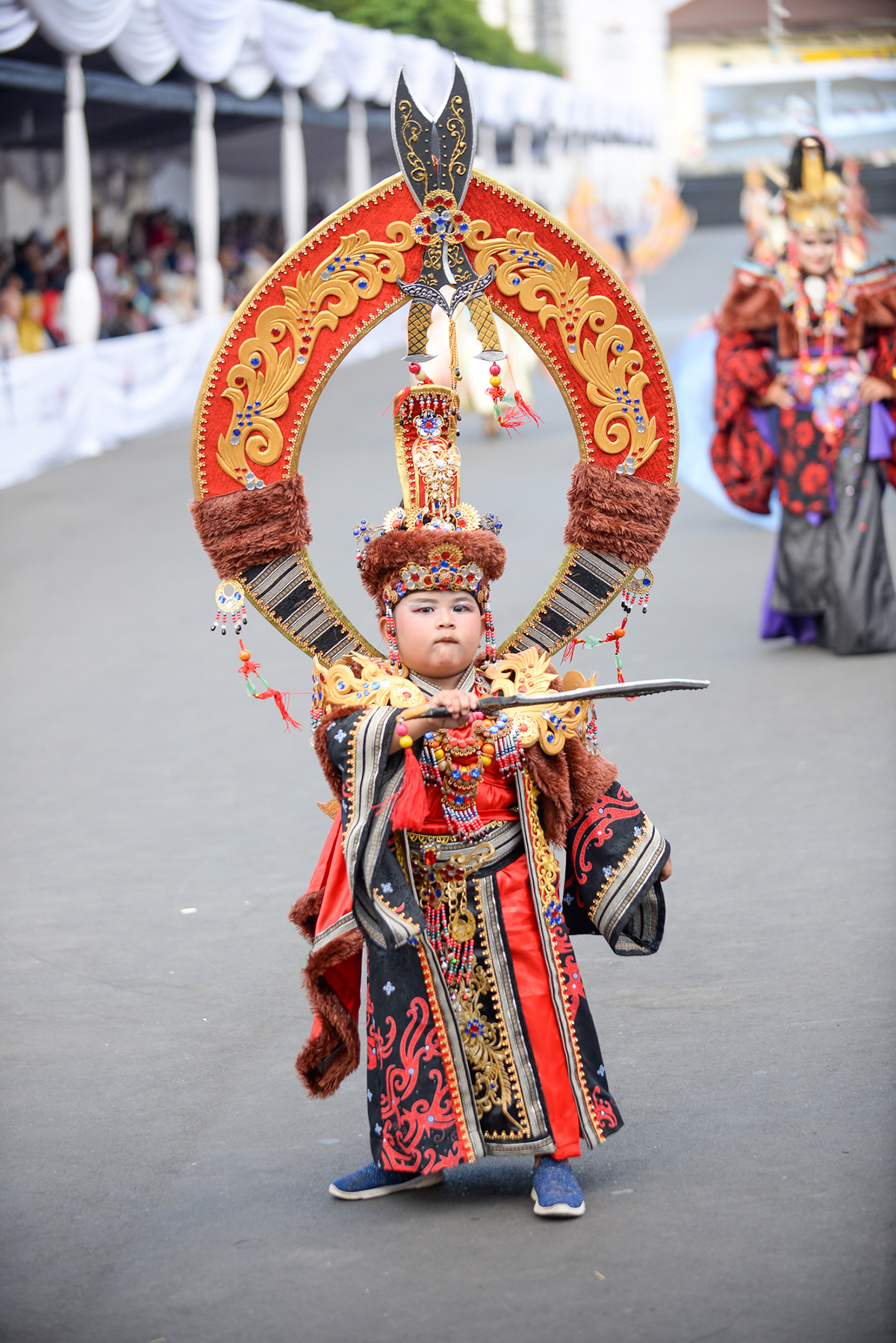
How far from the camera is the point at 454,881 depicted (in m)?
3.07

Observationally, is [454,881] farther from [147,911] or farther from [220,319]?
[220,319]

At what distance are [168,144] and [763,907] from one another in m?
18.6

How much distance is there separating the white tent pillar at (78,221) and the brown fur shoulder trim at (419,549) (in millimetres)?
11515

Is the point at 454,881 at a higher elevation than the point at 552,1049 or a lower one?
higher

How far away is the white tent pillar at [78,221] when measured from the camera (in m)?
13.8

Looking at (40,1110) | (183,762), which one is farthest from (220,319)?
(40,1110)

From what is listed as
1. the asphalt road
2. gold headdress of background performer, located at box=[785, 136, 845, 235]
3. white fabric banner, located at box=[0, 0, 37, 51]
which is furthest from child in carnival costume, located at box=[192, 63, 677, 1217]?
white fabric banner, located at box=[0, 0, 37, 51]

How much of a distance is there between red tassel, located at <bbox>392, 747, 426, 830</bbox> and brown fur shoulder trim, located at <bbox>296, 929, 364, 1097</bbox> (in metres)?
0.29

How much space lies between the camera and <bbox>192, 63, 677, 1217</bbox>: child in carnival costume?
297cm

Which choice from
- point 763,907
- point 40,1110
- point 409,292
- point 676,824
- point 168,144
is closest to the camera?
point 409,292

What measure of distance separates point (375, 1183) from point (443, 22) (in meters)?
26.7

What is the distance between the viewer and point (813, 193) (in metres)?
7.04

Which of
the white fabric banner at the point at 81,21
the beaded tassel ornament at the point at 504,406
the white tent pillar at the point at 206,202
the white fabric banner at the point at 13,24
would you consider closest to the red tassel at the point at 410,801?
the beaded tassel ornament at the point at 504,406

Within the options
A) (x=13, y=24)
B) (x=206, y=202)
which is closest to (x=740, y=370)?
(x=13, y=24)
